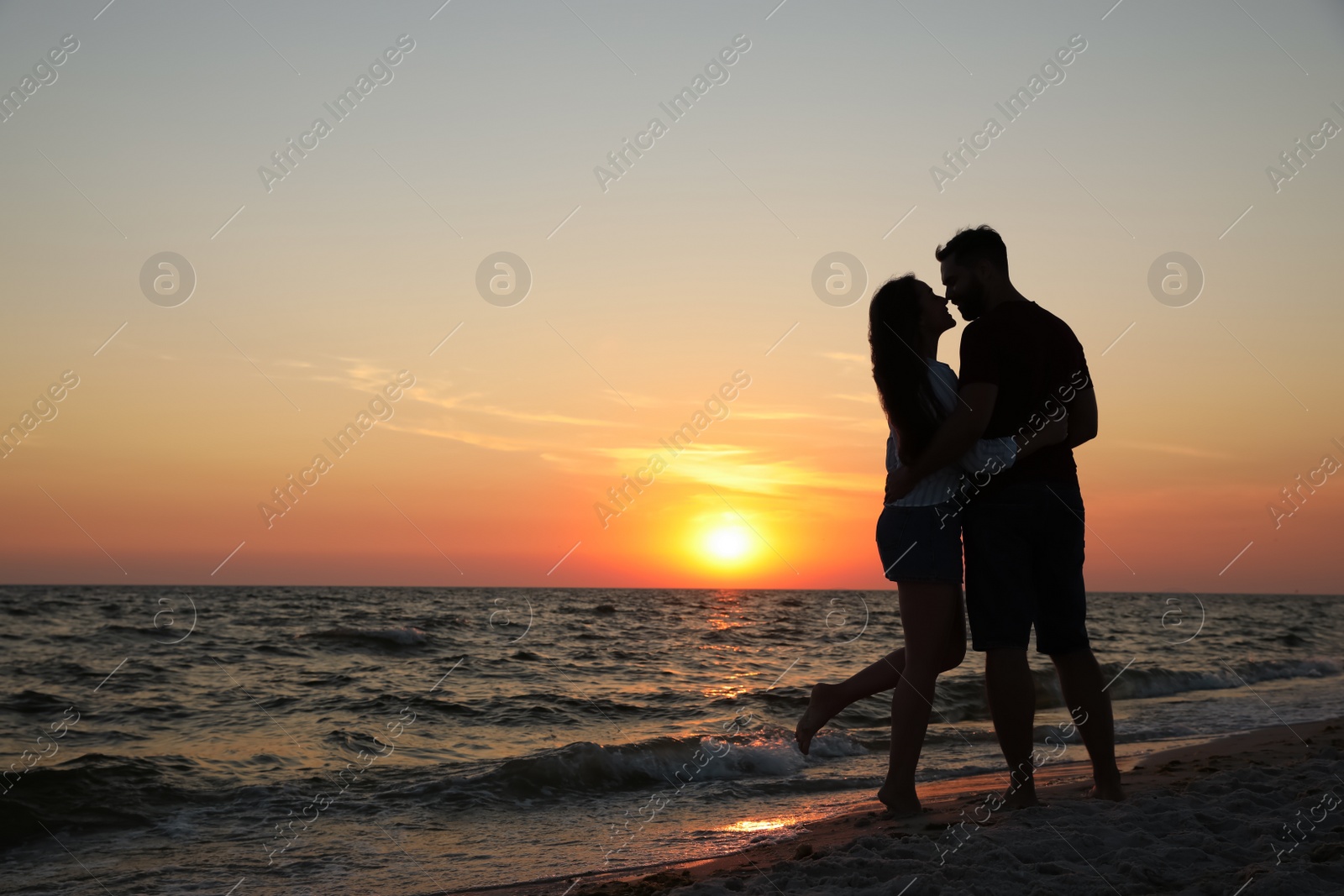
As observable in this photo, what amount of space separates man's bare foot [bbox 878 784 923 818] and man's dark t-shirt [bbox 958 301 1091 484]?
1.21 metres

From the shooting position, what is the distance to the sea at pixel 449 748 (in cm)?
437

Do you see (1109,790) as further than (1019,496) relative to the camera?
Yes

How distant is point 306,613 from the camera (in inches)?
1144

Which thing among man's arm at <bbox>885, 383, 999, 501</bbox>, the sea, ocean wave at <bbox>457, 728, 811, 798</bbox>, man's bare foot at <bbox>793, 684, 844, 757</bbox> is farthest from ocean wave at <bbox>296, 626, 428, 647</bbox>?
man's arm at <bbox>885, 383, 999, 501</bbox>

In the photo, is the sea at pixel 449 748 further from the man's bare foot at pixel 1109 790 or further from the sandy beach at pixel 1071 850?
the man's bare foot at pixel 1109 790

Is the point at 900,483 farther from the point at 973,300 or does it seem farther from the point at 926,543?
the point at 973,300

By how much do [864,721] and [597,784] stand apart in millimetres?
3719

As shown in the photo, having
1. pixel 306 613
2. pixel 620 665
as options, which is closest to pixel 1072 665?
pixel 620 665

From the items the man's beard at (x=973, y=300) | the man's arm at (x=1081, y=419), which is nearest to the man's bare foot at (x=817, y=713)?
the man's arm at (x=1081, y=419)

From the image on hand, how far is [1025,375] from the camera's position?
9.94ft

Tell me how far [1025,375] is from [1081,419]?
29 centimetres

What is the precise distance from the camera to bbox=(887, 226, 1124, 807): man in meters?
2.99

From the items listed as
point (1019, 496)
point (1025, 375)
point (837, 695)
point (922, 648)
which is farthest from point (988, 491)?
point (837, 695)

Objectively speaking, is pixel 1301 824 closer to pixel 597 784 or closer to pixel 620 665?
pixel 597 784
